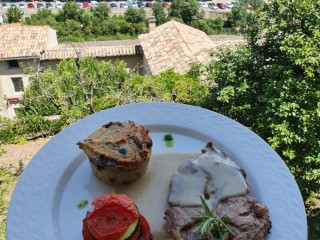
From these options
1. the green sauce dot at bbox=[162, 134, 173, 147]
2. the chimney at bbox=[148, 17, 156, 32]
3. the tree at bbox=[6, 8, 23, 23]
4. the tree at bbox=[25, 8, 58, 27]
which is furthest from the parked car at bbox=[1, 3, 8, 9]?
the green sauce dot at bbox=[162, 134, 173, 147]

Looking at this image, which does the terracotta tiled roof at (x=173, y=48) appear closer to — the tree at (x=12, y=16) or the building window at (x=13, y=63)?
the building window at (x=13, y=63)

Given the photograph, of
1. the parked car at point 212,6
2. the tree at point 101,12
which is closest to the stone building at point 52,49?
the tree at point 101,12

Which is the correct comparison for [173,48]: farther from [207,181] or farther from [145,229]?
[145,229]

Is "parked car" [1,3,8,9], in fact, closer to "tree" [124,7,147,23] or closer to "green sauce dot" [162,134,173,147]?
"tree" [124,7,147,23]

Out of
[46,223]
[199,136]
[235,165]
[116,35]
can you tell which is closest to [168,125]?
[199,136]

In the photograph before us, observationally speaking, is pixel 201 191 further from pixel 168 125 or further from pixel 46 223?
pixel 46 223

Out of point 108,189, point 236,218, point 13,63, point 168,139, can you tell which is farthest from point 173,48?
point 236,218
